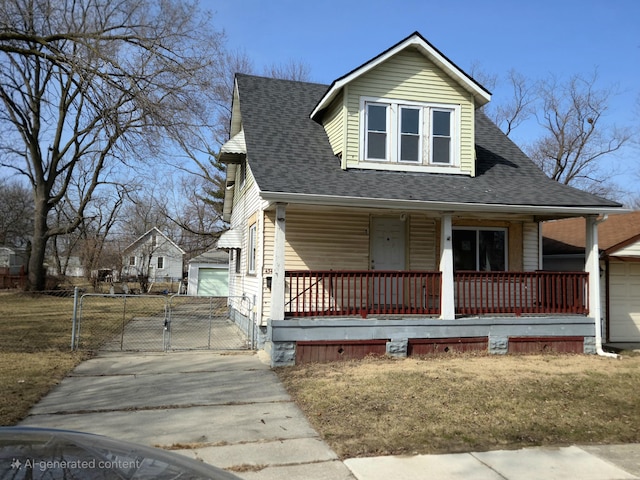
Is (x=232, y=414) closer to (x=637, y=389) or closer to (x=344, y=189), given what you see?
(x=344, y=189)

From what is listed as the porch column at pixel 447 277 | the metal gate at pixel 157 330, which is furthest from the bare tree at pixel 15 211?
the porch column at pixel 447 277

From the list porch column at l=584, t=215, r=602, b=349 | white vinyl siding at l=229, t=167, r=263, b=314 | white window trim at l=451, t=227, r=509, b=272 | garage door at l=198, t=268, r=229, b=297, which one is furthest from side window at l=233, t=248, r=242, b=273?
garage door at l=198, t=268, r=229, b=297

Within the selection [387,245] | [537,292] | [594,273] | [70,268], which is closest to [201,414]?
[387,245]

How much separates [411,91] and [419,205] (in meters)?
3.14

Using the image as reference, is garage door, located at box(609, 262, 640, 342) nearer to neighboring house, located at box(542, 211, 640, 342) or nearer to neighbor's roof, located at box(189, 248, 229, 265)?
neighboring house, located at box(542, 211, 640, 342)

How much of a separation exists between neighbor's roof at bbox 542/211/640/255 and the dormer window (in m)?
4.85

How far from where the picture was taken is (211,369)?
8922 mm

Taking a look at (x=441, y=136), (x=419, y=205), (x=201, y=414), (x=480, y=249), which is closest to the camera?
(x=201, y=414)

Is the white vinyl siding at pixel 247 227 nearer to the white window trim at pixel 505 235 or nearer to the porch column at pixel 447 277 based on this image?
the porch column at pixel 447 277

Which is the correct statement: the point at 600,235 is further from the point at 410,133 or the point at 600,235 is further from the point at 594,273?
the point at 410,133

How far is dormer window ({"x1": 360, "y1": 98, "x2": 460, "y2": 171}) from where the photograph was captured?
11141mm

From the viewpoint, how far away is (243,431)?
5582 mm

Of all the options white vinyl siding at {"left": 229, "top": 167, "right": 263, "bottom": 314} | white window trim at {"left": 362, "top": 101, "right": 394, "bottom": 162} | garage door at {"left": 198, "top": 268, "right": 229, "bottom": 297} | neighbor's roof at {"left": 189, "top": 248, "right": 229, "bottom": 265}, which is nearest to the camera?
white window trim at {"left": 362, "top": 101, "right": 394, "bottom": 162}

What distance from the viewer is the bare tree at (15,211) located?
166 feet
